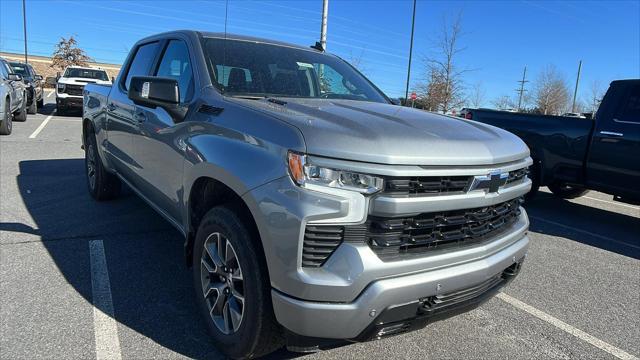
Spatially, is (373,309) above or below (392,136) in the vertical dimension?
below

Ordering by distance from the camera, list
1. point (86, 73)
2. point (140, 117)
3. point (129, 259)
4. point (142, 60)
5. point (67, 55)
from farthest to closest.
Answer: point (67, 55)
point (86, 73)
point (142, 60)
point (129, 259)
point (140, 117)

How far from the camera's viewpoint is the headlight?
217 cm

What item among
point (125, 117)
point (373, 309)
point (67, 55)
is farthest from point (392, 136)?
point (67, 55)

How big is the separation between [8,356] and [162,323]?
0.84m

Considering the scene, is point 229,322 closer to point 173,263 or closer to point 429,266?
point 429,266

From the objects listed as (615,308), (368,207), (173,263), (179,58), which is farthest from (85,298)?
(615,308)

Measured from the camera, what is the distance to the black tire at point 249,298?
7.70ft

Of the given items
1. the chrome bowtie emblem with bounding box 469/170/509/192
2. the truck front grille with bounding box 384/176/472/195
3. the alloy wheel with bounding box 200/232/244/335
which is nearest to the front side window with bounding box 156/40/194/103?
the alloy wheel with bounding box 200/232/244/335

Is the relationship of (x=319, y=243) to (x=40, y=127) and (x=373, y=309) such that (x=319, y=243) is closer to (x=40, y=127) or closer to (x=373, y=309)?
(x=373, y=309)

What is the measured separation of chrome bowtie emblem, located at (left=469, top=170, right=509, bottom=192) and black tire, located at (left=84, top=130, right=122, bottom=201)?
448 cm

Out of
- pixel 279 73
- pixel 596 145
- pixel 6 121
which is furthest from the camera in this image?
pixel 6 121

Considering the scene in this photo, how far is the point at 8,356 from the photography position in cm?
266

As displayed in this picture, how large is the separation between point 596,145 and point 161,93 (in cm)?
600

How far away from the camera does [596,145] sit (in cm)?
666
